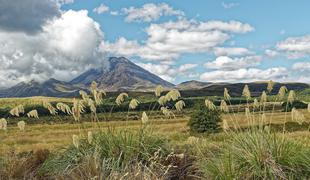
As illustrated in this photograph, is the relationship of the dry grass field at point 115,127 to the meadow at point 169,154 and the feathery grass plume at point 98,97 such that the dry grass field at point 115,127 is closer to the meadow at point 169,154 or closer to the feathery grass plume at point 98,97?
the meadow at point 169,154

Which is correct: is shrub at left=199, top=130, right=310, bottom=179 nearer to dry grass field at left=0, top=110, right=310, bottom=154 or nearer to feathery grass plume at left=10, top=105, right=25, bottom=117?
dry grass field at left=0, top=110, right=310, bottom=154

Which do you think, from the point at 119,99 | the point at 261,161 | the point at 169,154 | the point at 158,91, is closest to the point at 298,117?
the point at 261,161

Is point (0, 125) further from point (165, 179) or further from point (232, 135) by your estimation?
point (232, 135)

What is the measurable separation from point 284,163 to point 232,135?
51.8 inches

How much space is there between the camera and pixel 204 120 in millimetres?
53969

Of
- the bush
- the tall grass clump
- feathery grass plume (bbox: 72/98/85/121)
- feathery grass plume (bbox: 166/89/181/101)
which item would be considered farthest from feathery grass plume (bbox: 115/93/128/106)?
the bush

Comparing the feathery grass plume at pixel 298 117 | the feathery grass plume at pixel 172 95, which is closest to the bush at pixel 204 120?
the feathery grass plume at pixel 172 95

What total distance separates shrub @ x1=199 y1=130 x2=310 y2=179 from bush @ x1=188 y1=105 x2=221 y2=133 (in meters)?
41.7

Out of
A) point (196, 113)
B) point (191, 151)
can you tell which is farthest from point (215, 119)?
point (191, 151)

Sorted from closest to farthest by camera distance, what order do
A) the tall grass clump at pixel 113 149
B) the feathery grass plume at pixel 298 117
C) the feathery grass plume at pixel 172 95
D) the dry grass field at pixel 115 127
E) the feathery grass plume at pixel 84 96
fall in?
the feathery grass plume at pixel 298 117 < the tall grass clump at pixel 113 149 < the feathery grass plume at pixel 172 95 < the feathery grass plume at pixel 84 96 < the dry grass field at pixel 115 127

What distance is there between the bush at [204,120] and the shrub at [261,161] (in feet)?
137

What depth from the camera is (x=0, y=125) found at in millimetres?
11430

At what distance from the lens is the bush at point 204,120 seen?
52094mm

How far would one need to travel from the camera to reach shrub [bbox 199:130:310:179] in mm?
8953
